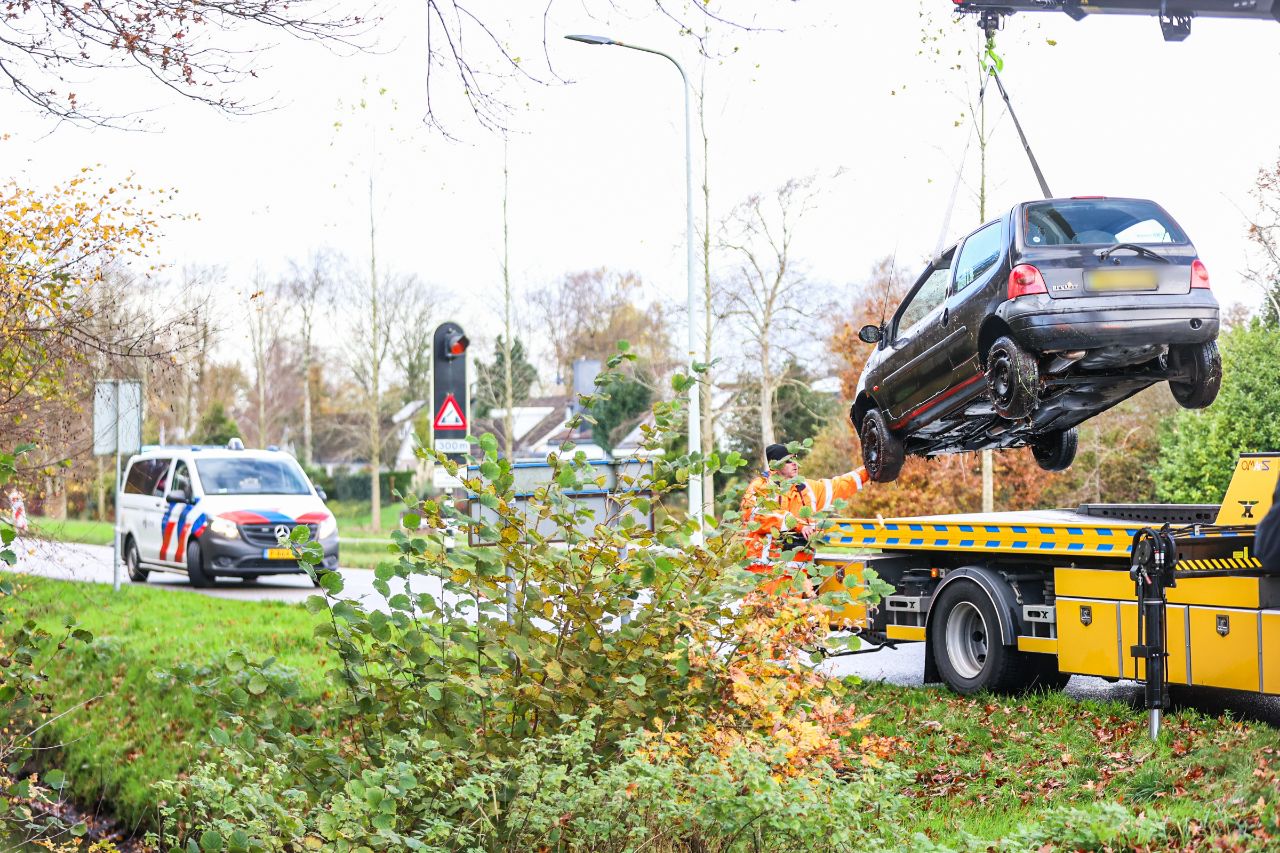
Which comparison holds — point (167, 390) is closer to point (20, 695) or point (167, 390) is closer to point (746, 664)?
point (20, 695)

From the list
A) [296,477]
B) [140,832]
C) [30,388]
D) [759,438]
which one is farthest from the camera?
[759,438]

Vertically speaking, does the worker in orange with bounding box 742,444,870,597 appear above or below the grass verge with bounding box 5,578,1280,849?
above

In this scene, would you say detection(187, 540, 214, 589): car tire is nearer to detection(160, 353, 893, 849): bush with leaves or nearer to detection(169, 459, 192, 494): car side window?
detection(169, 459, 192, 494): car side window

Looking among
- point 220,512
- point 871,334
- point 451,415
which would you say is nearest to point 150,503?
point 220,512

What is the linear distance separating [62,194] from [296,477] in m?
10.0

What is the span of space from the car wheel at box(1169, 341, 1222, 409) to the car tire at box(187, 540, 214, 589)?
664 inches

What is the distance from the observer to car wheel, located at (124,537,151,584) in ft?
76.6

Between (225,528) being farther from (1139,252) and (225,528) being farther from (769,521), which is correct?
(1139,252)

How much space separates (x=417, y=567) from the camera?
611 cm

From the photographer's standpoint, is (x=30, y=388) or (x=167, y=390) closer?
(x=167, y=390)

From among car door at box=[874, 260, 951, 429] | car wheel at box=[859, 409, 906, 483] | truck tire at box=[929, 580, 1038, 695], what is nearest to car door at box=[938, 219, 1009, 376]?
car door at box=[874, 260, 951, 429]

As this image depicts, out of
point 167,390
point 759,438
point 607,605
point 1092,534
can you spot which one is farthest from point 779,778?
point 759,438

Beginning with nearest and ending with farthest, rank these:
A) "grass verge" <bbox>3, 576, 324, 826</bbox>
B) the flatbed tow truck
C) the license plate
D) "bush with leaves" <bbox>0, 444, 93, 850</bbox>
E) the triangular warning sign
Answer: "bush with leaves" <bbox>0, 444, 93, 850</bbox>, the license plate, the flatbed tow truck, "grass verge" <bbox>3, 576, 324, 826</bbox>, the triangular warning sign

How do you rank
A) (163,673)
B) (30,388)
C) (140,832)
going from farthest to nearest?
1. (30,388)
2. (140,832)
3. (163,673)
